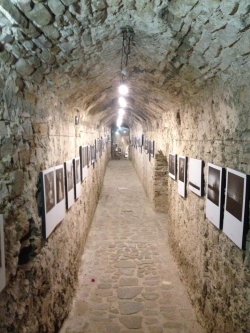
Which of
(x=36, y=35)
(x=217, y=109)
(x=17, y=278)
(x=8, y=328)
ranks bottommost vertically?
(x=8, y=328)

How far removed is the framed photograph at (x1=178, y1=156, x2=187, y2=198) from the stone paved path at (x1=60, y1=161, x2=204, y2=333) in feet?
5.59

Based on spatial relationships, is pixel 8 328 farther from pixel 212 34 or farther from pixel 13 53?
pixel 212 34

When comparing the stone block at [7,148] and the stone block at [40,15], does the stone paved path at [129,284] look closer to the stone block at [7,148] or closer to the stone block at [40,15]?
the stone block at [7,148]

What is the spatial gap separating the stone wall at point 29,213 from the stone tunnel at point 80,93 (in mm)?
11

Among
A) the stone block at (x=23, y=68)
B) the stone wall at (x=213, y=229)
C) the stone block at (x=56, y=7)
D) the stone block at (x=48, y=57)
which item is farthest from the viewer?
the stone wall at (x=213, y=229)

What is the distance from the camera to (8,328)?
203 cm

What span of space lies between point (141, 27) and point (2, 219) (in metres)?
2.16

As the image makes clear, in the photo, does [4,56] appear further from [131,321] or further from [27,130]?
[131,321]

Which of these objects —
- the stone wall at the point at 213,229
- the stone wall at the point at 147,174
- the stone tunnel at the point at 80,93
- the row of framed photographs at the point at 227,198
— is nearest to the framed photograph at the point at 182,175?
the stone wall at the point at 213,229

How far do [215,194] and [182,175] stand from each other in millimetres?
1695

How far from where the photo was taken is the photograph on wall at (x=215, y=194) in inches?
117

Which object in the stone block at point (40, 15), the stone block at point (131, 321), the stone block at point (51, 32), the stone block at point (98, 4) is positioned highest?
the stone block at point (98, 4)

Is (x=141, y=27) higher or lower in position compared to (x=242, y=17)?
higher

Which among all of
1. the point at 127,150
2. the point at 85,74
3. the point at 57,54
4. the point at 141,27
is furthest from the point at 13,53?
the point at 127,150
